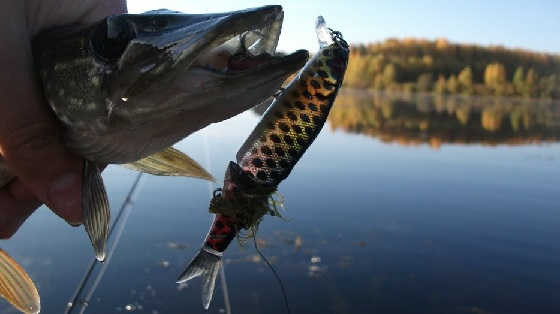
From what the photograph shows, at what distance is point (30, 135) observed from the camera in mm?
1788

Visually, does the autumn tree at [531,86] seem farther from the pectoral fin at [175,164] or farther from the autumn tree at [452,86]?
the pectoral fin at [175,164]

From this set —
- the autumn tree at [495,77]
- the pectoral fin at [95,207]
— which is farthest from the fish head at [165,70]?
the autumn tree at [495,77]

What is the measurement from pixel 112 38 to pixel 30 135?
538 millimetres

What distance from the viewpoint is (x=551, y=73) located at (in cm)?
10806

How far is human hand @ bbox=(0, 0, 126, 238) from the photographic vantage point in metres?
1.66

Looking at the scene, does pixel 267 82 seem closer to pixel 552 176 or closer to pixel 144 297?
pixel 144 297

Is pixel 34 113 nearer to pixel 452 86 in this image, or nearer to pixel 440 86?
pixel 440 86

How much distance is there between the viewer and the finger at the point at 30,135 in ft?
5.45

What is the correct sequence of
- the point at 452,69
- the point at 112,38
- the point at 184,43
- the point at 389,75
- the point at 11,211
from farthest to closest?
the point at 452,69
the point at 389,75
the point at 11,211
the point at 112,38
the point at 184,43

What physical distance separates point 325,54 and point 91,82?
84 centimetres

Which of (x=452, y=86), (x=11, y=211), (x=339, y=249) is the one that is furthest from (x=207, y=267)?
(x=452, y=86)

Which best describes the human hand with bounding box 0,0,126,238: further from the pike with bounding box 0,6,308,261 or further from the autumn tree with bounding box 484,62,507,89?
the autumn tree with bounding box 484,62,507,89

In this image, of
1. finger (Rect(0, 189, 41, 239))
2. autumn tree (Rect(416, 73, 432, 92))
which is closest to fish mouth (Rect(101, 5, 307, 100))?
finger (Rect(0, 189, 41, 239))

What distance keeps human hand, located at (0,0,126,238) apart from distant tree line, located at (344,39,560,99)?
104m
